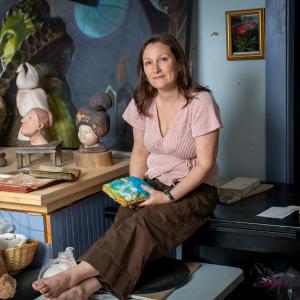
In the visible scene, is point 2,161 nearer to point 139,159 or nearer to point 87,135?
point 87,135

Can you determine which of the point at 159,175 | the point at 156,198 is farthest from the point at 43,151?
the point at 156,198

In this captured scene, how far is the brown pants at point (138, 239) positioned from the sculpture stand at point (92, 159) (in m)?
Answer: 0.44

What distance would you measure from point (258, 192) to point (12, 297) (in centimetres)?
116

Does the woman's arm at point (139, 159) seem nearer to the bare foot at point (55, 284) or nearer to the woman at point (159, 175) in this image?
the woman at point (159, 175)

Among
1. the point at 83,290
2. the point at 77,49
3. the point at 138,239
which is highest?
the point at 77,49

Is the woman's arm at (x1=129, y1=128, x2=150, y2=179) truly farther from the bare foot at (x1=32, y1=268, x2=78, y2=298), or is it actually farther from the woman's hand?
the bare foot at (x1=32, y1=268, x2=78, y2=298)

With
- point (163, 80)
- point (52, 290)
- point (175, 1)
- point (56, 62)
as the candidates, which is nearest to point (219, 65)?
point (175, 1)

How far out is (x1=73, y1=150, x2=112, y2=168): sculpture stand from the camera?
263 cm

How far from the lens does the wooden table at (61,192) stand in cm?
224

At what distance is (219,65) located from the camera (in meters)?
2.79

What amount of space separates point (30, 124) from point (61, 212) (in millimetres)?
542

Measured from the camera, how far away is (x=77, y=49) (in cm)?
302

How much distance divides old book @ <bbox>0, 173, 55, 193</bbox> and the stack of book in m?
0.75

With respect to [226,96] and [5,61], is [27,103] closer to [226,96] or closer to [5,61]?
[5,61]
